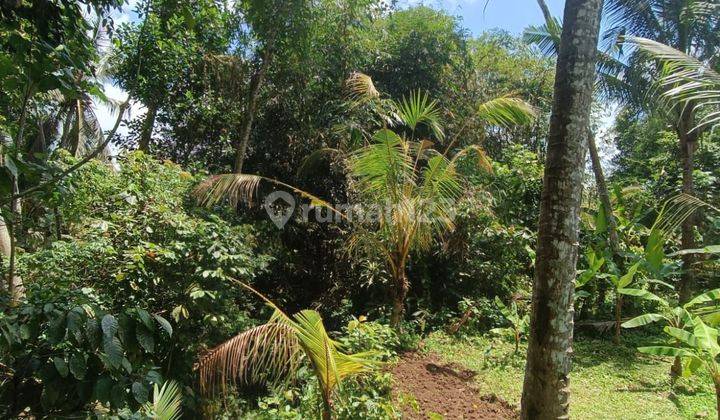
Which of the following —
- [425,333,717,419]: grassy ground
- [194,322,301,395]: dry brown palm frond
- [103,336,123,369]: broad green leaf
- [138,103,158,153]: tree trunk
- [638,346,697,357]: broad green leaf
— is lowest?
[425,333,717,419]: grassy ground

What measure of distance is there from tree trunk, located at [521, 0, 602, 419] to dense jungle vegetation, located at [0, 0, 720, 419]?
13 millimetres

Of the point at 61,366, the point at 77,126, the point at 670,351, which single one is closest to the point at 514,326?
the point at 670,351

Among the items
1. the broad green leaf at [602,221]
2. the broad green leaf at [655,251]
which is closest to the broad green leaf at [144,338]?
the broad green leaf at [655,251]

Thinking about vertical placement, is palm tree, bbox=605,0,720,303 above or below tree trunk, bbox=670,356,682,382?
above

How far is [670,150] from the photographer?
34.6 ft

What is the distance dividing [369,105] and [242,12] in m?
2.26

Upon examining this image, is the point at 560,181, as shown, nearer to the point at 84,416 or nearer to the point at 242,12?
the point at 84,416

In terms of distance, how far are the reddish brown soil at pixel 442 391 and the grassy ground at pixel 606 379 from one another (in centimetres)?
17

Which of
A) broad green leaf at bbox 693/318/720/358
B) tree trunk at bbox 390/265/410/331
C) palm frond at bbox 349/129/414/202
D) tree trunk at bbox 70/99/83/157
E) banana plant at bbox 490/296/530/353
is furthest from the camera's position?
tree trunk at bbox 70/99/83/157

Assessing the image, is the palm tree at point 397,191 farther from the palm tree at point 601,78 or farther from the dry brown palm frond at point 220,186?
the palm tree at point 601,78

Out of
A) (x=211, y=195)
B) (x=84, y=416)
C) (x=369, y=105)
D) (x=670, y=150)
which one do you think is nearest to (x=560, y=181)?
(x=84, y=416)

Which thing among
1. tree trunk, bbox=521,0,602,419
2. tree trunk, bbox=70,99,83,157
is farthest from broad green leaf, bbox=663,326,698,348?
tree trunk, bbox=70,99,83,157

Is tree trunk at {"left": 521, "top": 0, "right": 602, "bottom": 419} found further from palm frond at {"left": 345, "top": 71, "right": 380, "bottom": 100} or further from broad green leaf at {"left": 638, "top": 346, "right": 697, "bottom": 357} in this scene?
palm frond at {"left": 345, "top": 71, "right": 380, "bottom": 100}

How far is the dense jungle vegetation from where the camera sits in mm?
2232
